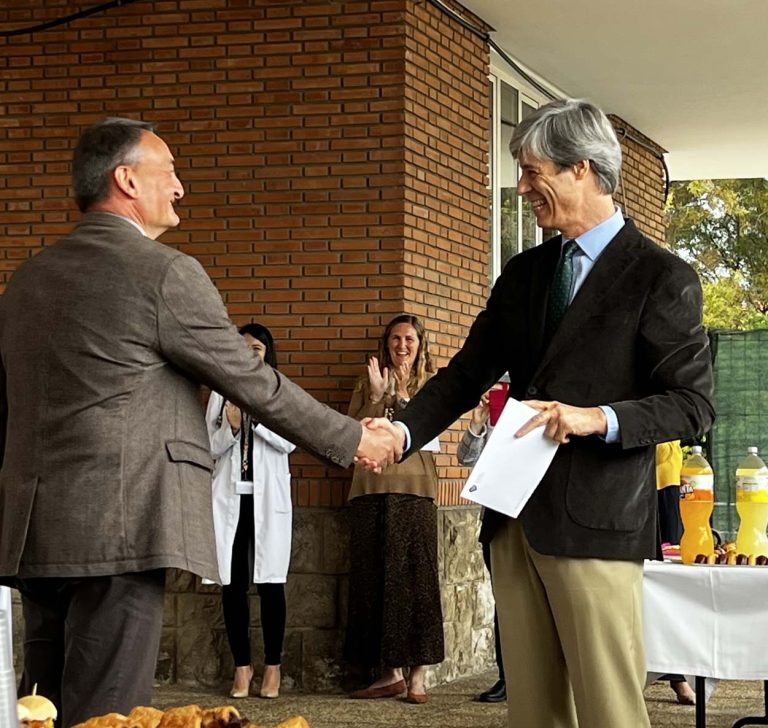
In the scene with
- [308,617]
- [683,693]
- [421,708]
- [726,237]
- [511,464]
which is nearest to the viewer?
[511,464]

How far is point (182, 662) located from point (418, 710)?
171 centimetres

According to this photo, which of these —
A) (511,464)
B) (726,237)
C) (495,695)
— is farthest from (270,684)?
(726,237)

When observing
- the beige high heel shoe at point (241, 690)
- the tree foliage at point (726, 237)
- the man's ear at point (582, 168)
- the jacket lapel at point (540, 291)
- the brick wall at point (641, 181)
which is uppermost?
the tree foliage at point (726, 237)

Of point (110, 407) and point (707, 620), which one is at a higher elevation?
point (110, 407)

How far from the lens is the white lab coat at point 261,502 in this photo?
348 inches

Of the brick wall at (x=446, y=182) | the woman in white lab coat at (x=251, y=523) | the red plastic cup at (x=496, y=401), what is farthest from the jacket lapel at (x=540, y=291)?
the brick wall at (x=446, y=182)

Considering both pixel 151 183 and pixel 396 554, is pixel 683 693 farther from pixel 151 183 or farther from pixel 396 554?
pixel 151 183

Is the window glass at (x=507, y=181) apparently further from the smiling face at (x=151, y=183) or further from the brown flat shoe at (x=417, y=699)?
the smiling face at (x=151, y=183)

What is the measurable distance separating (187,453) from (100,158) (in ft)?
2.73

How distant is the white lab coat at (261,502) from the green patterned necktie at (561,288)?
521 centimetres

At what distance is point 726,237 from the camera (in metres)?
43.2

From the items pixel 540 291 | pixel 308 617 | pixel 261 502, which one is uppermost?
pixel 540 291

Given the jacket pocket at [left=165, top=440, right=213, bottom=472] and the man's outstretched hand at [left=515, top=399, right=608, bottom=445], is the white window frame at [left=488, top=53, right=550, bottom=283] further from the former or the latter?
the man's outstretched hand at [left=515, top=399, right=608, bottom=445]

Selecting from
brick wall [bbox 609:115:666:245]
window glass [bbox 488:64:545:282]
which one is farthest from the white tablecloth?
brick wall [bbox 609:115:666:245]
